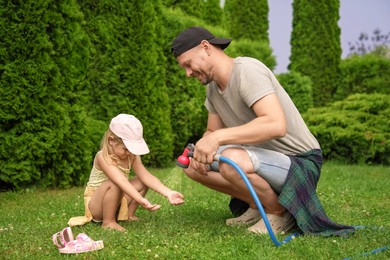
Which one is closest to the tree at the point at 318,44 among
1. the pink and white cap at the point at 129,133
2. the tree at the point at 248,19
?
the tree at the point at 248,19

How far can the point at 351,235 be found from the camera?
4.09 metres

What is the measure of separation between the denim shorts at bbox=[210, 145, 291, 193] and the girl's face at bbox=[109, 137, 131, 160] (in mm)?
858

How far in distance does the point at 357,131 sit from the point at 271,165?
7486mm

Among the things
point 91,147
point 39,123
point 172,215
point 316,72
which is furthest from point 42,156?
point 316,72

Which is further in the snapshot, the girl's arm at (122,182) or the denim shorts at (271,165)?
the girl's arm at (122,182)

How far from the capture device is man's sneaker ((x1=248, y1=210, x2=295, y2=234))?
412 centimetres

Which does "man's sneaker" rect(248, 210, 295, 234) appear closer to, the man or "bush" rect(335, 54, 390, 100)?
the man

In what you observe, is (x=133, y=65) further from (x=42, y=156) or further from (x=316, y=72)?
(x=316, y=72)

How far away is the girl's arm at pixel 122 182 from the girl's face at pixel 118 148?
132 mm

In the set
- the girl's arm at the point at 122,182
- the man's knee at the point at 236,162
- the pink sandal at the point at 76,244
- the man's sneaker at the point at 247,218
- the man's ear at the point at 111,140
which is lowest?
the man's sneaker at the point at 247,218

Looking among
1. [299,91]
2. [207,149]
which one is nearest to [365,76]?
[299,91]

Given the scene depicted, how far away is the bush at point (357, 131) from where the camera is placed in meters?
10.8

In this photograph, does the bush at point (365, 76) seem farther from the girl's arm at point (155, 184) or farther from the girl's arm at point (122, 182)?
the girl's arm at point (122, 182)

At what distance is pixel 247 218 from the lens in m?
4.54
